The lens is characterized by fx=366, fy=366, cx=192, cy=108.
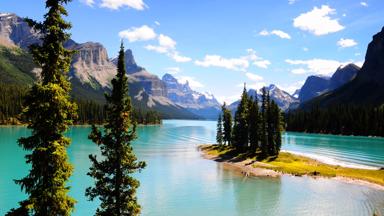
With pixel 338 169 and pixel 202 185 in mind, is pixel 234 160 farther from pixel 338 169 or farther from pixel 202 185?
pixel 202 185

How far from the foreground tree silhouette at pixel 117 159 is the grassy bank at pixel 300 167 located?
61341mm

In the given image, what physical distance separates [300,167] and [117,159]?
7220cm

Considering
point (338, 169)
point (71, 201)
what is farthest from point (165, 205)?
point (338, 169)

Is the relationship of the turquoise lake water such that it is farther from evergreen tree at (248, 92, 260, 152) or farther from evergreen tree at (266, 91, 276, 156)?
evergreen tree at (266, 91, 276, 156)

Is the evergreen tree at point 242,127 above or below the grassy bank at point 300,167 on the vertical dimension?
above

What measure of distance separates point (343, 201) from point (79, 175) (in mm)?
52379

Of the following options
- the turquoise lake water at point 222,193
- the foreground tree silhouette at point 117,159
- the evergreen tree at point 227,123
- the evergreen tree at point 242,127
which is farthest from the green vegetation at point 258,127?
the foreground tree silhouette at point 117,159

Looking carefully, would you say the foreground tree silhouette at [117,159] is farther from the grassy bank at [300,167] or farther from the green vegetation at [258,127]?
the green vegetation at [258,127]

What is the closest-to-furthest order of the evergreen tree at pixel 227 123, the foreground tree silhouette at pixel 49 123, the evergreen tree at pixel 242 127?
the foreground tree silhouette at pixel 49 123 < the evergreen tree at pixel 242 127 < the evergreen tree at pixel 227 123

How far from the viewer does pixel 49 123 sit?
2498 centimetres

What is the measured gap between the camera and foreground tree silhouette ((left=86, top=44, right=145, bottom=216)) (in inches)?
1246

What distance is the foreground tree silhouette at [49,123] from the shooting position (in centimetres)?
2455

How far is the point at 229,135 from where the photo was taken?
13562cm

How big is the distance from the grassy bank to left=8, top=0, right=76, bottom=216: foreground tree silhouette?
69.5m
